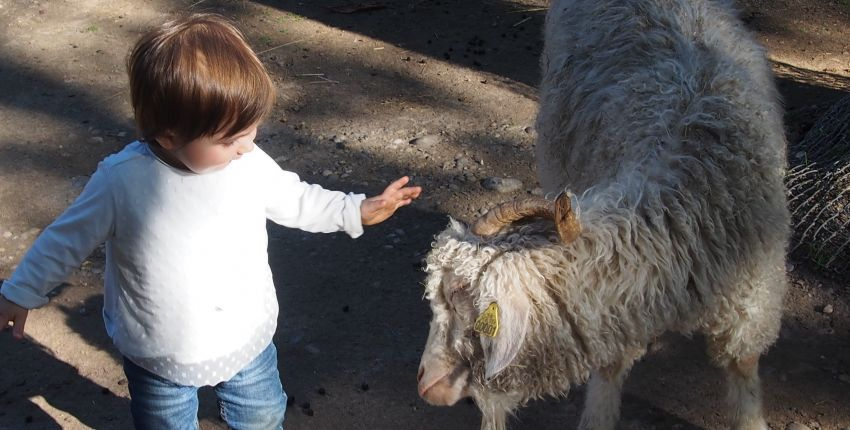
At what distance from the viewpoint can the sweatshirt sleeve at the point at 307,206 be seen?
8.25 ft

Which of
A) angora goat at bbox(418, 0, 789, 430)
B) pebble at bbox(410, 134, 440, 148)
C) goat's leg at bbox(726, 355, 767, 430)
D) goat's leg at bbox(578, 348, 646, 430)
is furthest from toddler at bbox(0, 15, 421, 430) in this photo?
pebble at bbox(410, 134, 440, 148)

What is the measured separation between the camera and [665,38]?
11.1ft

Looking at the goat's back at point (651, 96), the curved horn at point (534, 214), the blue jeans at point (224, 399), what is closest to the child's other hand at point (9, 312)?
the blue jeans at point (224, 399)

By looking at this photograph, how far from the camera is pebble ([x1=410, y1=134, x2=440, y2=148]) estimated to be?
17.7ft

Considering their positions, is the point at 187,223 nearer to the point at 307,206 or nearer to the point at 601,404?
the point at 307,206

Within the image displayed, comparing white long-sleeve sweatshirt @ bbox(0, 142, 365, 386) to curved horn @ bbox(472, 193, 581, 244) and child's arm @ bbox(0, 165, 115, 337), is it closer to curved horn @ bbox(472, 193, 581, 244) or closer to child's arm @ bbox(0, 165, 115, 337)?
child's arm @ bbox(0, 165, 115, 337)

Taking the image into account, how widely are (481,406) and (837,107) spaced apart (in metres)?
3.20

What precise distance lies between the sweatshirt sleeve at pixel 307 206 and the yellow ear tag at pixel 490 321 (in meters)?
0.43

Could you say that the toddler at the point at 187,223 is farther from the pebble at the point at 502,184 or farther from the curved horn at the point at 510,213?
the pebble at the point at 502,184

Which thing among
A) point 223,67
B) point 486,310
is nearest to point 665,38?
point 486,310

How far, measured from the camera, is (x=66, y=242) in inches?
88.4

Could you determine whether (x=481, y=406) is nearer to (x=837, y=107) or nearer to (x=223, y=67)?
(x=223, y=67)

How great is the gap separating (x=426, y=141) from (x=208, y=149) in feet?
10.7

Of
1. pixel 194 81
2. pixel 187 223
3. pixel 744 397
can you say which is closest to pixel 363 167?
pixel 744 397
